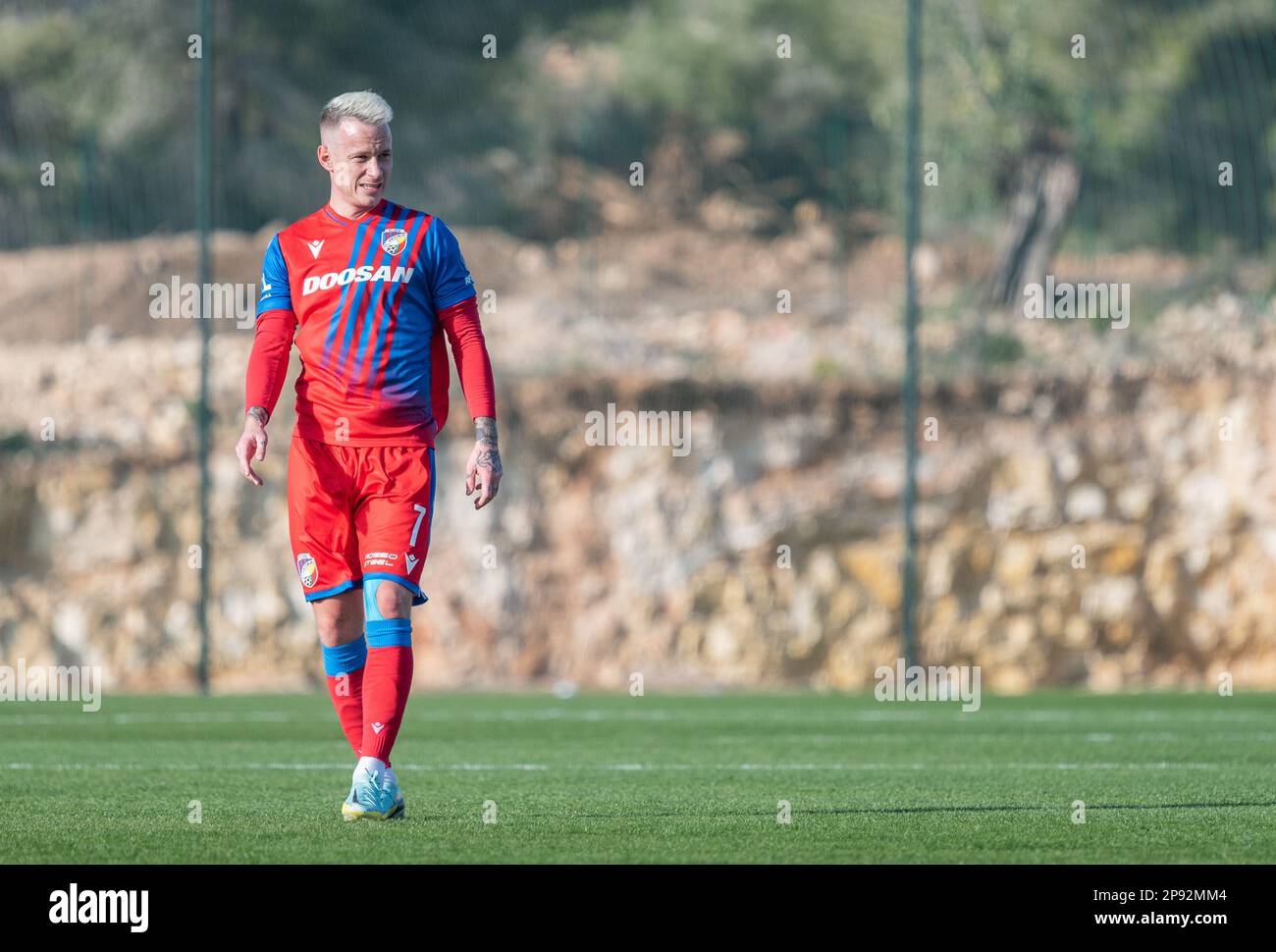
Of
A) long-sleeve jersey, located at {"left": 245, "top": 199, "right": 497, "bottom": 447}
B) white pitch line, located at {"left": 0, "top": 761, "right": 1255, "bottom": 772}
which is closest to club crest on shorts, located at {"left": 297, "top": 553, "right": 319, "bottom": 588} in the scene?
long-sleeve jersey, located at {"left": 245, "top": 199, "right": 497, "bottom": 447}

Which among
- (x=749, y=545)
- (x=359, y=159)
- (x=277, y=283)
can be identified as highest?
(x=359, y=159)

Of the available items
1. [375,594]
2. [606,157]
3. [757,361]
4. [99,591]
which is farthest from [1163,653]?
[375,594]

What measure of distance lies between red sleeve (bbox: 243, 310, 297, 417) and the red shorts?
0.58 feet

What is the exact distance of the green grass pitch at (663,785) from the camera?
518cm

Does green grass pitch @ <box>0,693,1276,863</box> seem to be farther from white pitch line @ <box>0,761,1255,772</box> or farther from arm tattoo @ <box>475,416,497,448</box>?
arm tattoo @ <box>475,416,497,448</box>

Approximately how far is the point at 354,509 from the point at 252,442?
0.36 meters

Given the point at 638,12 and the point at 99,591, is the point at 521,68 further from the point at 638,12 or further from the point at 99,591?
the point at 99,591

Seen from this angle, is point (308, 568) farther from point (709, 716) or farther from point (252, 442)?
point (709, 716)

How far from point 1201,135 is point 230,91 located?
11.1 meters

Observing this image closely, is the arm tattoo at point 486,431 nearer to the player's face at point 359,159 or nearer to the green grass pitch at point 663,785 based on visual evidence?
the player's face at point 359,159

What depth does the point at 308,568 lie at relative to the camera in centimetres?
593

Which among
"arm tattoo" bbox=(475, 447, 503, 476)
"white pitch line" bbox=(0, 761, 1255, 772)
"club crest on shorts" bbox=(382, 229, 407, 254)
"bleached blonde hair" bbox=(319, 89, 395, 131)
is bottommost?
"white pitch line" bbox=(0, 761, 1255, 772)

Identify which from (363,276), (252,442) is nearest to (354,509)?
(252,442)

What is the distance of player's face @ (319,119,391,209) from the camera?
584cm
